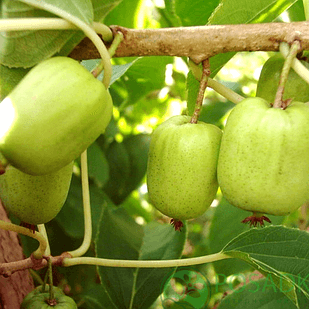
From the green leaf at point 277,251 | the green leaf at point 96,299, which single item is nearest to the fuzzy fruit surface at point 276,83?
the green leaf at point 277,251

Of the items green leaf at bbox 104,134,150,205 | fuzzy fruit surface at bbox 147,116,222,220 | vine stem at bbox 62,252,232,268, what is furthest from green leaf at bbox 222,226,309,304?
green leaf at bbox 104,134,150,205

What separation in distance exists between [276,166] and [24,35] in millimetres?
402

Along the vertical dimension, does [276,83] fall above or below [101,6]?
below

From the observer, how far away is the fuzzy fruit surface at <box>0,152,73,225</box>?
0.79 metres

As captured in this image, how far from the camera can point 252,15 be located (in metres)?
0.93

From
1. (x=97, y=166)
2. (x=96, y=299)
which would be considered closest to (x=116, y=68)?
(x=97, y=166)

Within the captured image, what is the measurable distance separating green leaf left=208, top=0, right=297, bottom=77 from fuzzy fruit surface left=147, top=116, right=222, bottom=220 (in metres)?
0.18

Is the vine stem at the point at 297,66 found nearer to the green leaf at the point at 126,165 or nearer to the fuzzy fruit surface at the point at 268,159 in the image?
the fuzzy fruit surface at the point at 268,159

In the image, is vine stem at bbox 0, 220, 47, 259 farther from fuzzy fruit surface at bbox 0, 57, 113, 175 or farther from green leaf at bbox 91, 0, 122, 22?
green leaf at bbox 91, 0, 122, 22

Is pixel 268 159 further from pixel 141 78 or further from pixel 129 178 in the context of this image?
pixel 129 178

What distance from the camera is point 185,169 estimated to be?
2.64ft

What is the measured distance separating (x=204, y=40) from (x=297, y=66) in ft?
0.49

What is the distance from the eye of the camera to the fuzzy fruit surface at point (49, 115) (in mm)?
602

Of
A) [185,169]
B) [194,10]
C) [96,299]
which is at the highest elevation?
[194,10]
